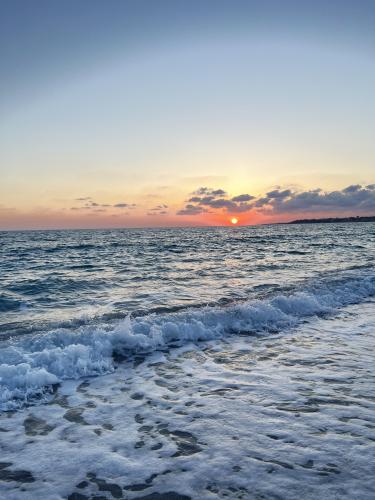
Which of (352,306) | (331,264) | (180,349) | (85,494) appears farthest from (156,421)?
(331,264)

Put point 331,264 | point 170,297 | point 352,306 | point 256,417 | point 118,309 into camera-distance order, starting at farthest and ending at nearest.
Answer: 1. point 331,264
2. point 170,297
3. point 352,306
4. point 118,309
5. point 256,417

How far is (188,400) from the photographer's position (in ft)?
19.6

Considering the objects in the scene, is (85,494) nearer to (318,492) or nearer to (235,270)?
(318,492)

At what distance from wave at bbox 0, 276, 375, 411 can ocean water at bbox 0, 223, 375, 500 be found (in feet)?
0.11

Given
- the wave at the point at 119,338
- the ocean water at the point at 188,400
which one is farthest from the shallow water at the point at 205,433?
the wave at the point at 119,338

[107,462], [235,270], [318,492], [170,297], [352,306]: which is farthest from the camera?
[235,270]

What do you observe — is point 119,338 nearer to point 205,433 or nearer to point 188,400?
point 188,400

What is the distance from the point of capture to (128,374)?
7355 mm

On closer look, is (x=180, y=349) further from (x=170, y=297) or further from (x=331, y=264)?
(x=331, y=264)

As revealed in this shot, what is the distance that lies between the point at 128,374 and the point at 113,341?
5.50 feet

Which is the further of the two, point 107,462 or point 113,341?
point 113,341

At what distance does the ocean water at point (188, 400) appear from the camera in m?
4.00

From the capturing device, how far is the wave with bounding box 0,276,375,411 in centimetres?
680

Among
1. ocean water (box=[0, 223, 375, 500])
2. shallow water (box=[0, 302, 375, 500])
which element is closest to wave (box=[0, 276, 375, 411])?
ocean water (box=[0, 223, 375, 500])
